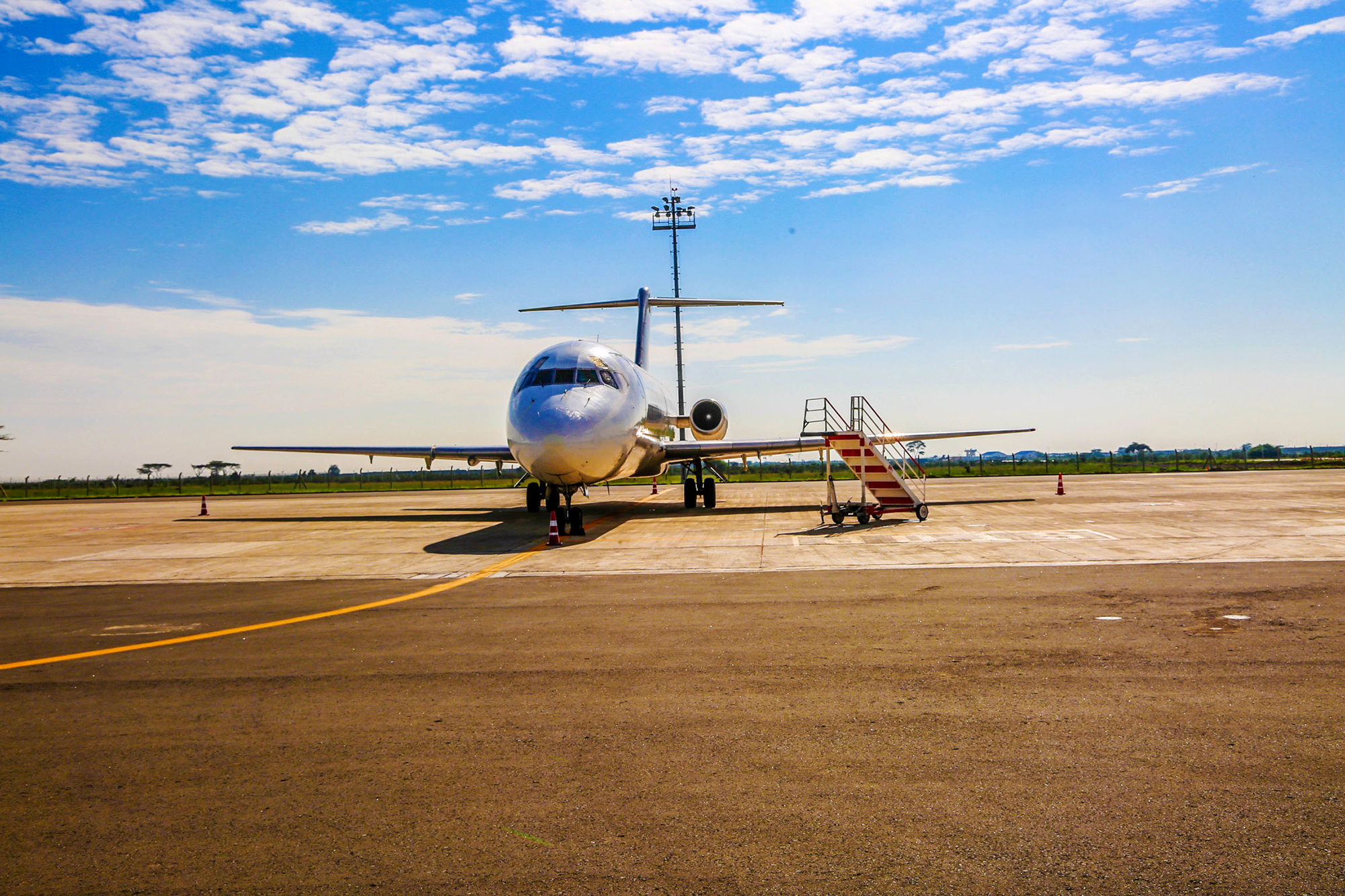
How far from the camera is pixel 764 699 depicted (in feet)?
17.6

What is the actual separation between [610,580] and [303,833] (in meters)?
7.35

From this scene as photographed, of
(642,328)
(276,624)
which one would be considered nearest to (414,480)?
(642,328)

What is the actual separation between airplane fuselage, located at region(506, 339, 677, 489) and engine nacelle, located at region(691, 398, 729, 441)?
19.5 feet

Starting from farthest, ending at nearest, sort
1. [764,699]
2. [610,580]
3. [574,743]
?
1. [610,580]
2. [764,699]
3. [574,743]

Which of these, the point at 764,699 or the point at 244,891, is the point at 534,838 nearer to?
the point at 244,891

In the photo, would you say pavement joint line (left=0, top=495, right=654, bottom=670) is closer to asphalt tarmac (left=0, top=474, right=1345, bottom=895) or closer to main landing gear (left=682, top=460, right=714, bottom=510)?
asphalt tarmac (left=0, top=474, right=1345, bottom=895)

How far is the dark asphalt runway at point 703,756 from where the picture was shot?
3264 millimetres

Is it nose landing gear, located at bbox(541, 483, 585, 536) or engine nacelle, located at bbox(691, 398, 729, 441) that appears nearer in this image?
nose landing gear, located at bbox(541, 483, 585, 536)

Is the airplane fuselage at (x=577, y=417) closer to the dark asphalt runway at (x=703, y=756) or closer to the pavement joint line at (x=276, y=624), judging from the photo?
the pavement joint line at (x=276, y=624)

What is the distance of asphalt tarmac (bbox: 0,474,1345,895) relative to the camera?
10.8 feet

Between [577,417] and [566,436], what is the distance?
0.53 meters

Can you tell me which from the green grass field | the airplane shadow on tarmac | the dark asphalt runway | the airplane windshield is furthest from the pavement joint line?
the green grass field

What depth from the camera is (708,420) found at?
2645 centimetres

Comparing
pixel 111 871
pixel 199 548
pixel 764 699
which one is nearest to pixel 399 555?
pixel 199 548
